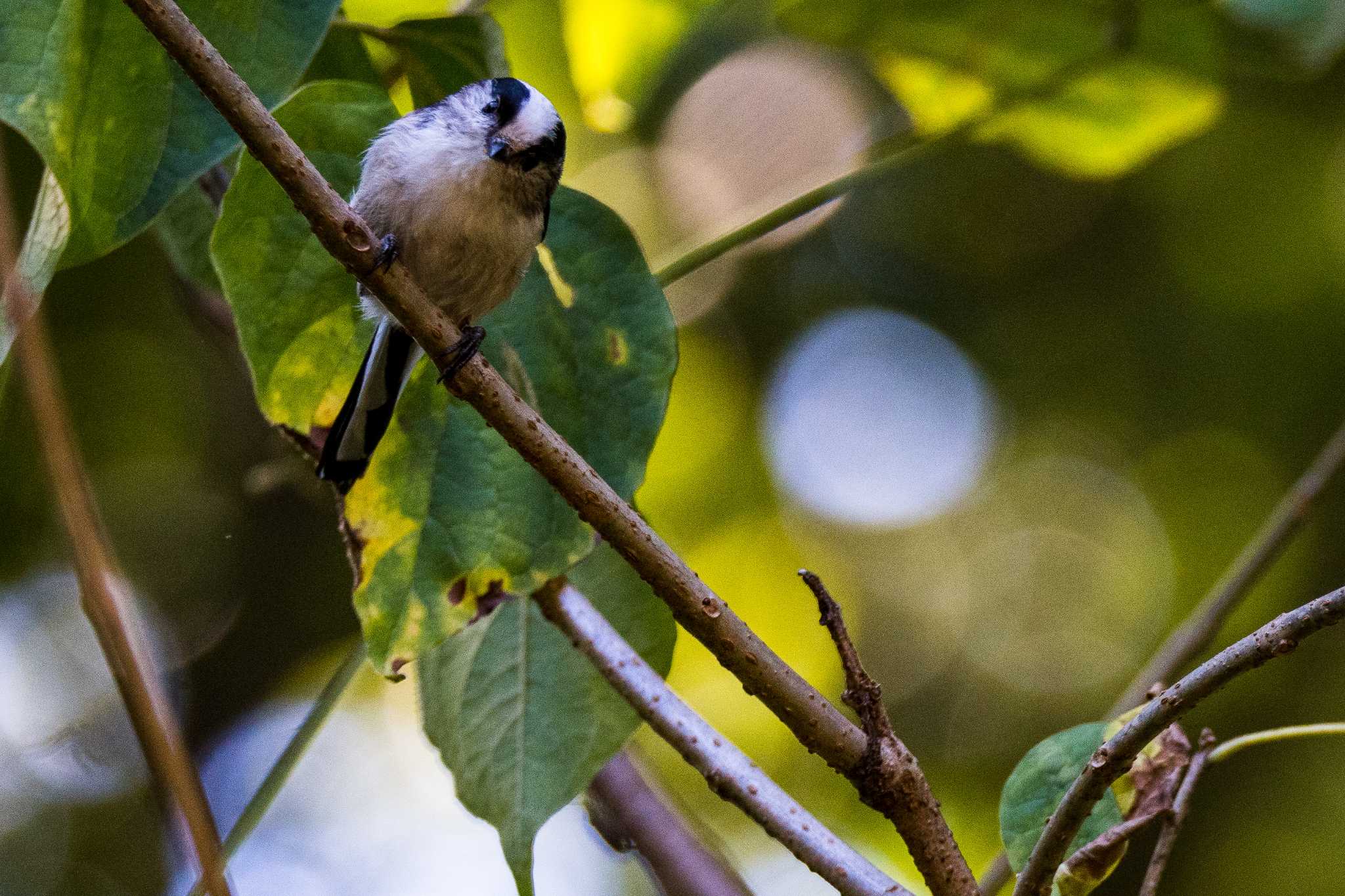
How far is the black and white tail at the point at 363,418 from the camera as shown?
205 centimetres

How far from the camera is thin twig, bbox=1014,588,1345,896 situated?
1.21 m

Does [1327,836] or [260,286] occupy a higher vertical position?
[260,286]

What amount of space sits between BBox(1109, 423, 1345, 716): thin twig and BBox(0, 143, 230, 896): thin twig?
1.73 meters

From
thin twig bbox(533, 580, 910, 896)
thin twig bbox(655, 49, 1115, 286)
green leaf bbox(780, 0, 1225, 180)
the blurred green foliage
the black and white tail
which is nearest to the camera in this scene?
thin twig bbox(533, 580, 910, 896)

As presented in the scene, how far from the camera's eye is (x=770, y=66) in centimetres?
538

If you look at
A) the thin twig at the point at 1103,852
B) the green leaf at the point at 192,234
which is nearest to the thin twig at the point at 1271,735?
the thin twig at the point at 1103,852

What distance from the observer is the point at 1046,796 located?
1622mm

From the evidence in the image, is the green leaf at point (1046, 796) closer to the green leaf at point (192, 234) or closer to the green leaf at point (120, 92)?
the green leaf at point (120, 92)

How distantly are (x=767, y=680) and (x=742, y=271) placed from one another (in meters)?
4.22

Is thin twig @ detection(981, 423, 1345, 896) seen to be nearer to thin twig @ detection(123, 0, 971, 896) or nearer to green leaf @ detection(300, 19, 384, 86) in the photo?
thin twig @ detection(123, 0, 971, 896)

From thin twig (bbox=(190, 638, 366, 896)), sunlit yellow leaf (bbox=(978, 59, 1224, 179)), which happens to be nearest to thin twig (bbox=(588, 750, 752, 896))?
thin twig (bbox=(190, 638, 366, 896))

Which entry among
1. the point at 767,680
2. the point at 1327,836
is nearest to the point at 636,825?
the point at 767,680

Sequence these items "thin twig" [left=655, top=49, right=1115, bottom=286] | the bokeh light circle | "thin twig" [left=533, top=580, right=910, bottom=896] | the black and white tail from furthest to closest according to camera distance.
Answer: the bokeh light circle → "thin twig" [left=655, top=49, right=1115, bottom=286] → the black and white tail → "thin twig" [left=533, top=580, right=910, bottom=896]

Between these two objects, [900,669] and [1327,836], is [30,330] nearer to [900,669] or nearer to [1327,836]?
[1327,836]
